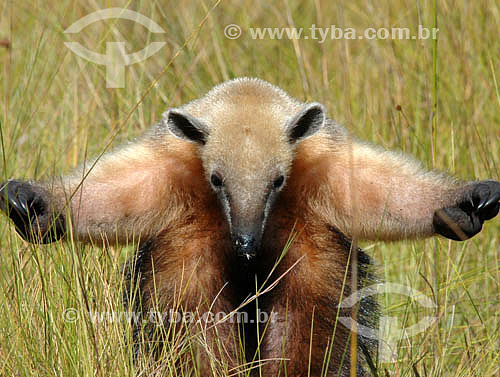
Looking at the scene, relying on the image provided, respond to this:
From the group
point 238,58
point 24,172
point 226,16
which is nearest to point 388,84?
point 238,58

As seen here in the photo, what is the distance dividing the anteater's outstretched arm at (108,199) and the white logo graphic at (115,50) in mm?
3025

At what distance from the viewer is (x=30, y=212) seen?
17.2ft

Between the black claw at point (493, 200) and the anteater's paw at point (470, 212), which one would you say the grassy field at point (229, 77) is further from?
the black claw at point (493, 200)

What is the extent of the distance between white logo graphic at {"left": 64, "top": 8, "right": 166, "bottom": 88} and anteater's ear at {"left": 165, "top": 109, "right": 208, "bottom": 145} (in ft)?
9.94

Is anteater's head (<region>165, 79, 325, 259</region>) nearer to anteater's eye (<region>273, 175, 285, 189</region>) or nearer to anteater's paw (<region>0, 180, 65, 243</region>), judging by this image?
anteater's eye (<region>273, 175, 285, 189</region>)

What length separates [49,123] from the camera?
8.01m

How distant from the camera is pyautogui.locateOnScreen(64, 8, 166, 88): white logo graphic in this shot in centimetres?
845

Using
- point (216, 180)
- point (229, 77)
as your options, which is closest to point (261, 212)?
point (216, 180)

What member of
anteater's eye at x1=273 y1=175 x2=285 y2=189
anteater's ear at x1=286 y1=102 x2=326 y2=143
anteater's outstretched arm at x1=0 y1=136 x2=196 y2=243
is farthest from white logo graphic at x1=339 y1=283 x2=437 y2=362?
anteater's outstretched arm at x1=0 y1=136 x2=196 y2=243

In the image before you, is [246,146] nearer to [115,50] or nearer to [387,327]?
[387,327]

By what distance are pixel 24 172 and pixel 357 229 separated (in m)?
3.10

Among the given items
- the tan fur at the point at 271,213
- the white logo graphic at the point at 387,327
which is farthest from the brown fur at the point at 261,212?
the white logo graphic at the point at 387,327

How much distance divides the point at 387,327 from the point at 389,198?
1341 millimetres

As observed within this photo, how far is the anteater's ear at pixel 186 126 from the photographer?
5.21 metres
